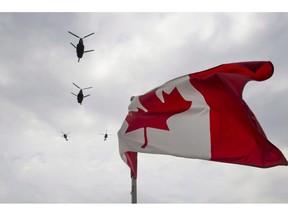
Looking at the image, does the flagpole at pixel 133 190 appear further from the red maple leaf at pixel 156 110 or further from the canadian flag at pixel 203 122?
the red maple leaf at pixel 156 110

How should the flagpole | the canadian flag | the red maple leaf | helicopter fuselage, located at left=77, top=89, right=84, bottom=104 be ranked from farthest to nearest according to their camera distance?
helicopter fuselage, located at left=77, top=89, right=84, bottom=104 → the red maple leaf → the canadian flag → the flagpole

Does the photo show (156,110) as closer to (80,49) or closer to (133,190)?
(133,190)

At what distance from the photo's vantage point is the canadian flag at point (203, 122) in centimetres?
1430

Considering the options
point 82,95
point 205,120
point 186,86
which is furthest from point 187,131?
point 82,95

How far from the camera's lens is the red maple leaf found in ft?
51.9

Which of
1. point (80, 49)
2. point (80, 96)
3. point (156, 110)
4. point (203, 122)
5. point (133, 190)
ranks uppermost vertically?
point (80, 49)

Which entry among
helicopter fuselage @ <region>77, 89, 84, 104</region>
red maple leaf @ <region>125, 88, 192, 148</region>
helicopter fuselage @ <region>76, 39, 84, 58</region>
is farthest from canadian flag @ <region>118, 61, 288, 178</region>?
helicopter fuselage @ <region>77, 89, 84, 104</region>

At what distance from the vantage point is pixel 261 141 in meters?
14.4

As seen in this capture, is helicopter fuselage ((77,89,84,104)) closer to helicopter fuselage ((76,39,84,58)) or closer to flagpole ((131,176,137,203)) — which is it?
helicopter fuselage ((76,39,84,58))

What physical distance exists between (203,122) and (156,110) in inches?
79.4

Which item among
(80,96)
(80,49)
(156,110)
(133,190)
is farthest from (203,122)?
(80,96)

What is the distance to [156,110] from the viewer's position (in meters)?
16.2

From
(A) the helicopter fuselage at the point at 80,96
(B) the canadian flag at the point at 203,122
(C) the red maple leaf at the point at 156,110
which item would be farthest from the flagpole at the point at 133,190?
(A) the helicopter fuselage at the point at 80,96

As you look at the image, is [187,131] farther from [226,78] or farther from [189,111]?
[226,78]
